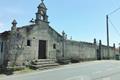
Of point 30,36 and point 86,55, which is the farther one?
point 86,55

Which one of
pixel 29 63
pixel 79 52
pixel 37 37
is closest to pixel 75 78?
pixel 29 63

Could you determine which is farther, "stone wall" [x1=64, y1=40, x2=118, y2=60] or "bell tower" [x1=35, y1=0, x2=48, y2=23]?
"stone wall" [x1=64, y1=40, x2=118, y2=60]

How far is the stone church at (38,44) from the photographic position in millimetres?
18969

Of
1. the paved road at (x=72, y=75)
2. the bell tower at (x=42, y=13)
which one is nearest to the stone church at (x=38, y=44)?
the bell tower at (x=42, y=13)

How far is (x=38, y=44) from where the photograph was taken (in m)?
21.5

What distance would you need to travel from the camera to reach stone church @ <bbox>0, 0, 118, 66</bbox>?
Result: 62.2ft

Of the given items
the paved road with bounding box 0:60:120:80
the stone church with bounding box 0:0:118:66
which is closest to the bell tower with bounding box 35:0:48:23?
the stone church with bounding box 0:0:118:66

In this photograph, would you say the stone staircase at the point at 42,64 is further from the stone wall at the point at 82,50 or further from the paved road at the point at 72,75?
the stone wall at the point at 82,50

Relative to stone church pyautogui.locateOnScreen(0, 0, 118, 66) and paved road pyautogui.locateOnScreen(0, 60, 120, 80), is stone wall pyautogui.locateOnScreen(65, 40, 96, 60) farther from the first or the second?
paved road pyautogui.locateOnScreen(0, 60, 120, 80)

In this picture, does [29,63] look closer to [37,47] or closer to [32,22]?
[37,47]

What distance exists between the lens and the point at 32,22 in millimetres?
21578

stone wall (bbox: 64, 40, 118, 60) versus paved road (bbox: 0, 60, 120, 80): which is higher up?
stone wall (bbox: 64, 40, 118, 60)

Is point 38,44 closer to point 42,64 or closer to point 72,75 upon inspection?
point 42,64

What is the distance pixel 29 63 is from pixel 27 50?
4.49 feet
